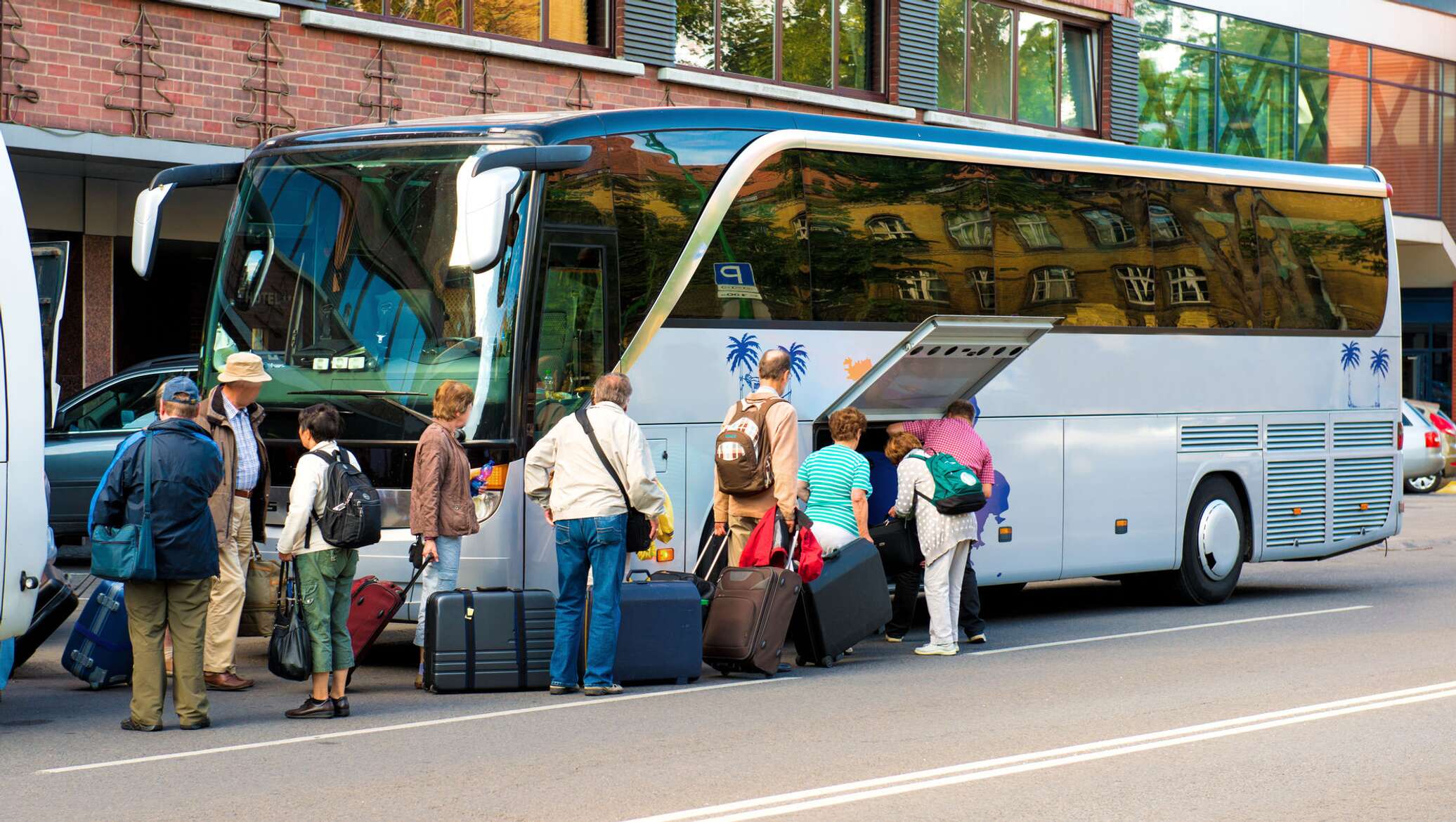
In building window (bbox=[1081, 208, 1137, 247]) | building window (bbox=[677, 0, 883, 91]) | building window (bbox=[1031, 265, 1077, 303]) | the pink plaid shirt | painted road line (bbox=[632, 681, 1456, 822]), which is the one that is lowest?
painted road line (bbox=[632, 681, 1456, 822])

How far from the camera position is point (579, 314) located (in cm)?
1029

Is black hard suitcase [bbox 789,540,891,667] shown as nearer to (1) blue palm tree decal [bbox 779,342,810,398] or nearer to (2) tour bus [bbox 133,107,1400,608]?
(2) tour bus [bbox 133,107,1400,608]

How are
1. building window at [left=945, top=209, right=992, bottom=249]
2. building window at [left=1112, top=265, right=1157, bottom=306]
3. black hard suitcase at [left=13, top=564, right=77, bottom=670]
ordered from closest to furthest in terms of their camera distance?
black hard suitcase at [left=13, top=564, right=77, bottom=670], building window at [left=945, top=209, right=992, bottom=249], building window at [left=1112, top=265, right=1157, bottom=306]

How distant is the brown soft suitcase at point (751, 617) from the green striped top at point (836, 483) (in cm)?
86

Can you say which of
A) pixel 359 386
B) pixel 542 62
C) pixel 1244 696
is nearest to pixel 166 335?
pixel 542 62

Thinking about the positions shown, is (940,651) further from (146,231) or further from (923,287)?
(146,231)

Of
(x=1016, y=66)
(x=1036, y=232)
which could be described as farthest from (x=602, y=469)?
(x=1016, y=66)

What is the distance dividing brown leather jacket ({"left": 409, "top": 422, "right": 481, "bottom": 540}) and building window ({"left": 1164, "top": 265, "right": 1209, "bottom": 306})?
667 cm

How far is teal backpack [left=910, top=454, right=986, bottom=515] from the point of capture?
36.2 ft

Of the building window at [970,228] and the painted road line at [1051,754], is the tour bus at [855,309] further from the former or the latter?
the painted road line at [1051,754]

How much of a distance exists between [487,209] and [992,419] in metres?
4.54

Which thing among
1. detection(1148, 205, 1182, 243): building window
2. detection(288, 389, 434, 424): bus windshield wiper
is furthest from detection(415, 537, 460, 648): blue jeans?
detection(1148, 205, 1182, 243): building window

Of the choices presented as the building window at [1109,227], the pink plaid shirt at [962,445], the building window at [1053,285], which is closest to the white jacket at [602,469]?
the pink plaid shirt at [962,445]

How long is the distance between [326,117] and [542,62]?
2776 mm
